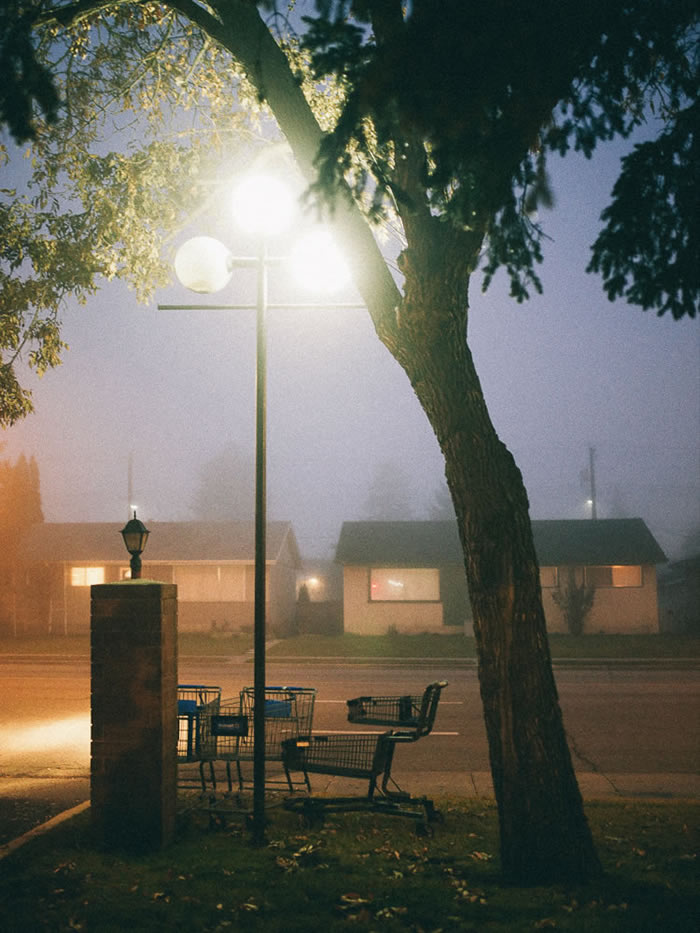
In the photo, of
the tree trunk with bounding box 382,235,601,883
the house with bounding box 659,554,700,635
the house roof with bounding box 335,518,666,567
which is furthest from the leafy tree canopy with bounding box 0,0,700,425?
the house with bounding box 659,554,700,635

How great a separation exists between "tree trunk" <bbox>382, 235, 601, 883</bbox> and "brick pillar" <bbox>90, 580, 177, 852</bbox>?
8.26 ft

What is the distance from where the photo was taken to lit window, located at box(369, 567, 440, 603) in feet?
110

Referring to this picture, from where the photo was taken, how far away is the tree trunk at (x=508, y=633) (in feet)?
17.5

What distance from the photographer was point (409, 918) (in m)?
4.78

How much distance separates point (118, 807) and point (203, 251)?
4.63 metres

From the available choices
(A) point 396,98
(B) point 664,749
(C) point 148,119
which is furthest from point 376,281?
(B) point 664,749

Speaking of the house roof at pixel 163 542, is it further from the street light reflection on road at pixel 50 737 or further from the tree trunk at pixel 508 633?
the tree trunk at pixel 508 633

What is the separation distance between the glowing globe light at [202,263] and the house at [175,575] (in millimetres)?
27653

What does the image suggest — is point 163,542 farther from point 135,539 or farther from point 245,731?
point 135,539

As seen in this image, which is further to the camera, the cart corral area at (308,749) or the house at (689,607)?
the house at (689,607)

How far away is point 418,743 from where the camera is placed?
11398 millimetres

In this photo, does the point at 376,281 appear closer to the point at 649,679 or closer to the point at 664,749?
the point at 664,749

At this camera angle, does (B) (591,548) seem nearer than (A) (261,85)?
No

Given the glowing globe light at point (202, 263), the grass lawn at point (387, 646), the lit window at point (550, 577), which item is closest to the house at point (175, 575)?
the grass lawn at point (387, 646)
